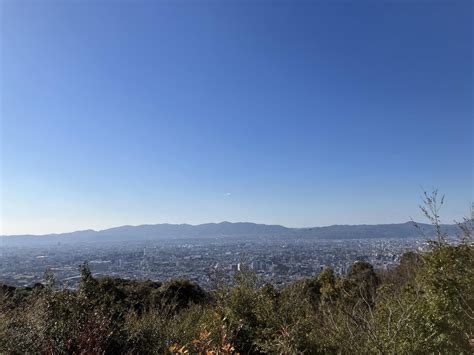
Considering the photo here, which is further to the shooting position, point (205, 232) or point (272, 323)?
point (205, 232)

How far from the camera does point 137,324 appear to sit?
7660 millimetres

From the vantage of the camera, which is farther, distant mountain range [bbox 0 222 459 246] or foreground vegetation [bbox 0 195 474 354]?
distant mountain range [bbox 0 222 459 246]

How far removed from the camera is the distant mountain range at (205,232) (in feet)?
216

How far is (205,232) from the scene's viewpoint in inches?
3784

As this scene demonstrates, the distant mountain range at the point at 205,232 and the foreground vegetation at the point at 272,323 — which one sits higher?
the distant mountain range at the point at 205,232

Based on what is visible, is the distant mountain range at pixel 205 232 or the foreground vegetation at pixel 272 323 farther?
the distant mountain range at pixel 205 232

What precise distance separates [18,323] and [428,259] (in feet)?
25.2

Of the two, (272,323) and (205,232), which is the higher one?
(205,232)

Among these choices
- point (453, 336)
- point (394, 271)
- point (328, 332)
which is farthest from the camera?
point (394, 271)

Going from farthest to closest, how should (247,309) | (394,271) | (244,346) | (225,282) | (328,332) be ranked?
(394,271) → (225,282) → (247,309) → (244,346) → (328,332)

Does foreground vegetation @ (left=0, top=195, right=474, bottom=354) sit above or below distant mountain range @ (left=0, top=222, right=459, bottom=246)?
below

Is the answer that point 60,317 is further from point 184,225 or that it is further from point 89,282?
point 184,225

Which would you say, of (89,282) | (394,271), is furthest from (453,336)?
(394,271)

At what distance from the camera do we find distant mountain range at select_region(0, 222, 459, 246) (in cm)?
6569
